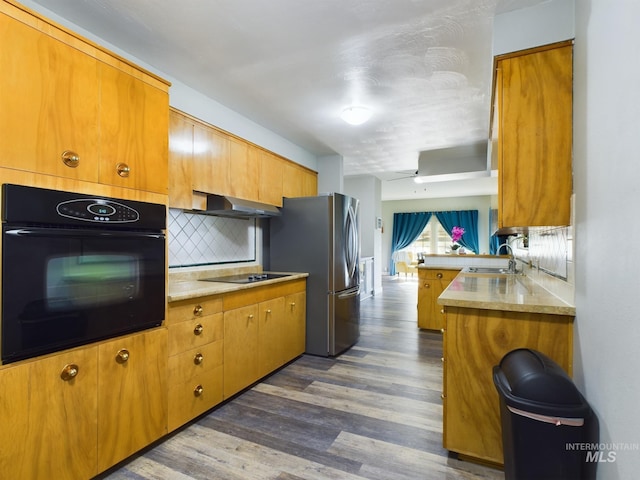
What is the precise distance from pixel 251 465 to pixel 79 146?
1.84 metres

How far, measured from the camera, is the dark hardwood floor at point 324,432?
5.45ft

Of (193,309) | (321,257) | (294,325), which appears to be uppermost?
(321,257)

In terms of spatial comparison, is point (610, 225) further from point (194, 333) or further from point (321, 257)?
point (321, 257)

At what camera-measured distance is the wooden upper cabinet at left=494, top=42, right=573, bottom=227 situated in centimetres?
160

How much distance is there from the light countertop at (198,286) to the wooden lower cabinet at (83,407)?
0.25 m

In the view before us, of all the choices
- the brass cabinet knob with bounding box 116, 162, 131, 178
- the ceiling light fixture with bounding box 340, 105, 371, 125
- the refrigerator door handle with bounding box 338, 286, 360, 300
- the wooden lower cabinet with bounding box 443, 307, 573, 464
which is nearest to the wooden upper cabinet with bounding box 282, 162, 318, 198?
the ceiling light fixture with bounding box 340, 105, 371, 125

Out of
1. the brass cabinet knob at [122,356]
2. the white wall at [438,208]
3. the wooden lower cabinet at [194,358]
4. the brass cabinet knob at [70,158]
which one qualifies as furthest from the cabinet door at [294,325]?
the white wall at [438,208]

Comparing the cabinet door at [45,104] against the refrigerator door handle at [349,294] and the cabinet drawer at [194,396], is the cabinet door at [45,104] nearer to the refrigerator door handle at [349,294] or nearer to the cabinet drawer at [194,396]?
the cabinet drawer at [194,396]

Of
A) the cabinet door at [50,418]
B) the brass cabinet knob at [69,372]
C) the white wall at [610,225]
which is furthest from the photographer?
the brass cabinet knob at [69,372]

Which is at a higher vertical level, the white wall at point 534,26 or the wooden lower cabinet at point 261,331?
the white wall at point 534,26

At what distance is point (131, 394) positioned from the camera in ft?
5.55

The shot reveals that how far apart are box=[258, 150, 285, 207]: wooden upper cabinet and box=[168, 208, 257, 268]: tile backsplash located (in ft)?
1.23

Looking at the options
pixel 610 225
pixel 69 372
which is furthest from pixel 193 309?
pixel 610 225

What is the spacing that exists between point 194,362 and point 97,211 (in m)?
1.13
